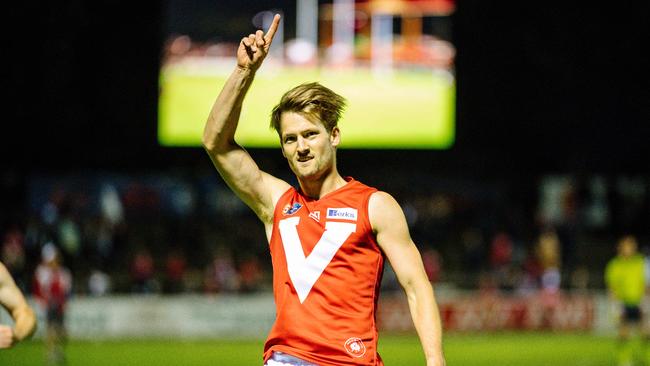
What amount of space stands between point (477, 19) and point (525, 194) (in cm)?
527

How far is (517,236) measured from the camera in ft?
93.7

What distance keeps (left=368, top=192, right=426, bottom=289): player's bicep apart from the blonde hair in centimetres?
40

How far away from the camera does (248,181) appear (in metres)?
4.74

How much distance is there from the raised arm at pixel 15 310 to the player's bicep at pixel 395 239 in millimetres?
1868

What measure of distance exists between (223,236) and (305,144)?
23206 millimetres

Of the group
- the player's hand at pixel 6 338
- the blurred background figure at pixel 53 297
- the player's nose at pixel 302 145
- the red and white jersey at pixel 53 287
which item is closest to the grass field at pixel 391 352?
the blurred background figure at pixel 53 297

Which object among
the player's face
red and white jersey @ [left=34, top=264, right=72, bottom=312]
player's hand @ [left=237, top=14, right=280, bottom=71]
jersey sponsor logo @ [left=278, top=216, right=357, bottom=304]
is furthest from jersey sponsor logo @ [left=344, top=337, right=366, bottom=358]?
red and white jersey @ [left=34, top=264, right=72, bottom=312]

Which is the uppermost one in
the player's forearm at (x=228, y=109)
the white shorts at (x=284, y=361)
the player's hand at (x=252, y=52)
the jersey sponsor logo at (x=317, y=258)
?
the player's hand at (x=252, y=52)

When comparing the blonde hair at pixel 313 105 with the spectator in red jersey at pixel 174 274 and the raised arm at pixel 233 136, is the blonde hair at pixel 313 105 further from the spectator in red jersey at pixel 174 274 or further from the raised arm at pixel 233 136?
the spectator in red jersey at pixel 174 274

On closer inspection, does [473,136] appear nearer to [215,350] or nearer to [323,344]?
[215,350]

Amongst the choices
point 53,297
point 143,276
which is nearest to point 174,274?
point 143,276

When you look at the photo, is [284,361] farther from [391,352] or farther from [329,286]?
[391,352]

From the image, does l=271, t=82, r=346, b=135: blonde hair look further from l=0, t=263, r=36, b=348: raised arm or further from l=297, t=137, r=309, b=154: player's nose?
l=0, t=263, r=36, b=348: raised arm

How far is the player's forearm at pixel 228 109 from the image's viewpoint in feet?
15.1
